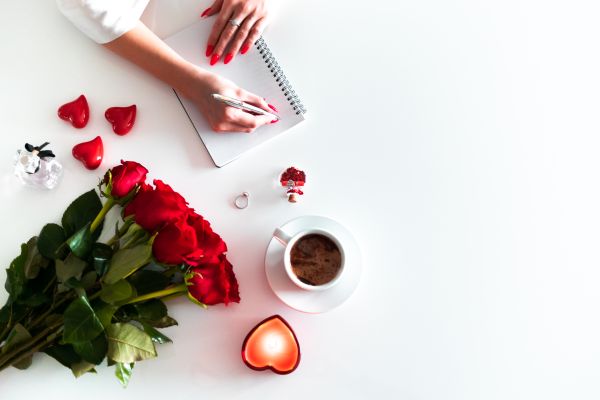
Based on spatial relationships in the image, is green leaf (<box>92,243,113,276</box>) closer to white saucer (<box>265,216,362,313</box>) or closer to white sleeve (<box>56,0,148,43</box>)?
white saucer (<box>265,216,362,313</box>)

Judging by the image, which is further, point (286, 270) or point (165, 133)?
point (165, 133)

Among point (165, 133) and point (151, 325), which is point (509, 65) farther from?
point (151, 325)

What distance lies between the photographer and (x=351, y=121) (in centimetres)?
81

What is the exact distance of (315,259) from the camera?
2.39 feet

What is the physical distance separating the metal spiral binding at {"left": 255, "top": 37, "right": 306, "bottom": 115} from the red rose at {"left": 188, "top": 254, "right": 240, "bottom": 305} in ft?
1.01

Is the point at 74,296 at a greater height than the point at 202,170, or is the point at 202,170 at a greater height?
the point at 202,170

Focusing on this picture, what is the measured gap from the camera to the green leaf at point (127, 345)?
25.8 inches

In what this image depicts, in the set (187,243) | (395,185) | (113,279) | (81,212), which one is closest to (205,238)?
(187,243)

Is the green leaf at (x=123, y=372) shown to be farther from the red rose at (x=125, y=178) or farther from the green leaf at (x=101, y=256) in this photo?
the red rose at (x=125, y=178)

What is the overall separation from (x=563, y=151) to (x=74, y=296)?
821mm

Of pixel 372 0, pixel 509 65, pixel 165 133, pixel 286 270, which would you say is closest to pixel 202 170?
pixel 165 133

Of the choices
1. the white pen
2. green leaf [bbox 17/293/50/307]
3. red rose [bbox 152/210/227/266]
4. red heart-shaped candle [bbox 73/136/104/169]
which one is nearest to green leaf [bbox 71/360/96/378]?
A: green leaf [bbox 17/293/50/307]

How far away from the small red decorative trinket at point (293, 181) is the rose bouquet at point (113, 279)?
0.16 m

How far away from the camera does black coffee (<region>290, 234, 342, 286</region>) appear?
0.72 meters
